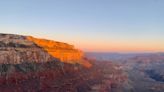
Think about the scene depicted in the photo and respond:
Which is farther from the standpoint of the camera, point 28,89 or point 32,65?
point 32,65

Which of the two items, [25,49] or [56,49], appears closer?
[25,49]

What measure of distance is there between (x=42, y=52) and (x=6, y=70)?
26.8 meters

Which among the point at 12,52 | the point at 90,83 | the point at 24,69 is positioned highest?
the point at 12,52

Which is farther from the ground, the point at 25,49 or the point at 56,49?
the point at 56,49

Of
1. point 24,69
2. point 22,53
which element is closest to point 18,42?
point 22,53

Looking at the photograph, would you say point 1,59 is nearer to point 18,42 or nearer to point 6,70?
point 6,70

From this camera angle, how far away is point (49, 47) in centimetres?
11319

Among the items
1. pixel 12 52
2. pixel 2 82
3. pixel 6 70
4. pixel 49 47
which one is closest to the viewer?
pixel 2 82

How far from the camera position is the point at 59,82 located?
87.3 m

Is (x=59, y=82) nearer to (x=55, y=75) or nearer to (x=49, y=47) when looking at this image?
(x=55, y=75)

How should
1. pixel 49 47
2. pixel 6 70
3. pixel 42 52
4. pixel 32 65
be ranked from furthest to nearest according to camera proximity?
pixel 49 47 → pixel 42 52 → pixel 32 65 → pixel 6 70

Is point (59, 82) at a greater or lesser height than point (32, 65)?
lesser

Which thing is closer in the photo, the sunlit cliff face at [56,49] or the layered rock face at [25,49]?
the layered rock face at [25,49]

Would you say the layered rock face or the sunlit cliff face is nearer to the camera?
the layered rock face
